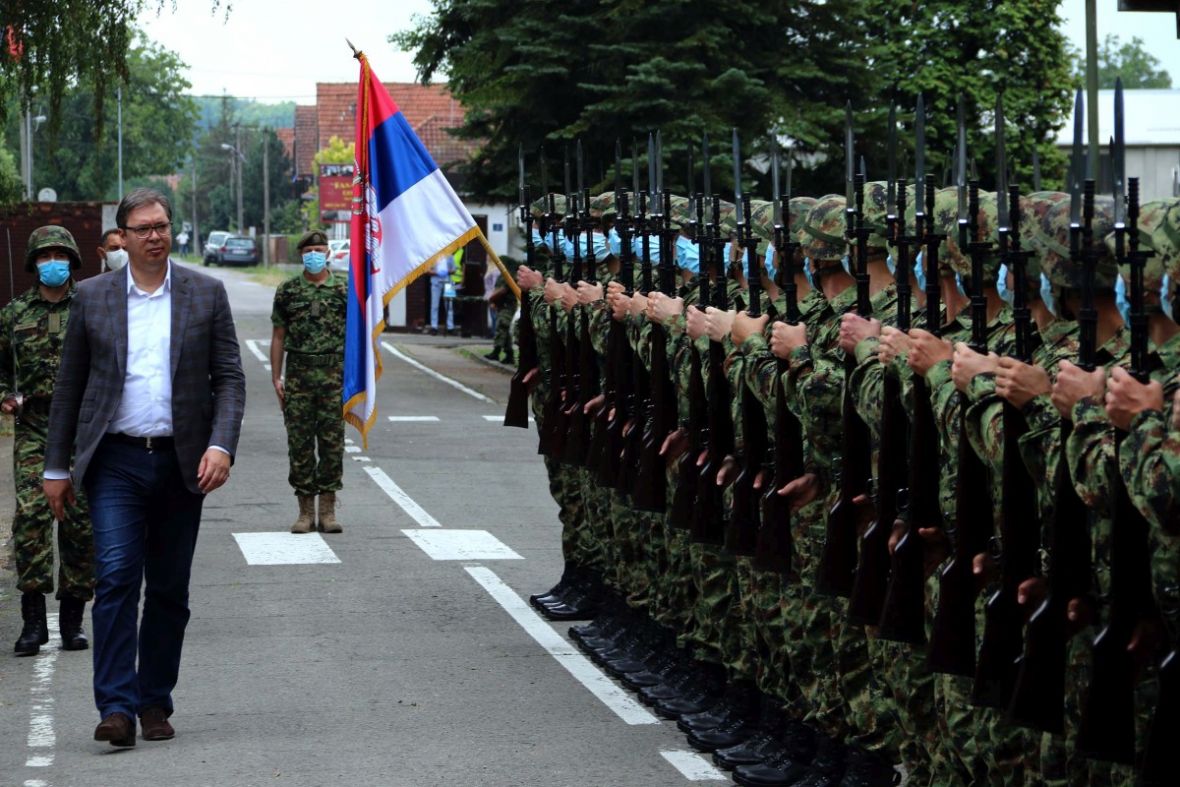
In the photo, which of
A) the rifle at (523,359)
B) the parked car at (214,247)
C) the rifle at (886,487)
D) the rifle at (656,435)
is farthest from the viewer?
the parked car at (214,247)

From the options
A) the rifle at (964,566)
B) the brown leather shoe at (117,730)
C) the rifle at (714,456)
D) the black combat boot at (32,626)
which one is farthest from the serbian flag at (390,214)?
the rifle at (964,566)

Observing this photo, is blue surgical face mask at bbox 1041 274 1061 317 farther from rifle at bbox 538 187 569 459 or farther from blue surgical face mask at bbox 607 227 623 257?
rifle at bbox 538 187 569 459

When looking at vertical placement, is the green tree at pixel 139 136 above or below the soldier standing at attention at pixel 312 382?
above

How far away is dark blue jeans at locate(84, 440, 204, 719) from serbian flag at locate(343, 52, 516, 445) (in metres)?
4.22

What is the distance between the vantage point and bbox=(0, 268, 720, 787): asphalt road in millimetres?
7301

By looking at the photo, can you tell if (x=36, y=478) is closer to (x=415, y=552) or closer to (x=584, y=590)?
(x=584, y=590)

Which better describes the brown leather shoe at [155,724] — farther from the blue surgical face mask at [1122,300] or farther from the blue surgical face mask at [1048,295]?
the blue surgical face mask at [1122,300]

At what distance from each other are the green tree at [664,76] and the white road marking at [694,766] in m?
16.0

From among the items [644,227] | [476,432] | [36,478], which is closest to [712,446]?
[644,227]

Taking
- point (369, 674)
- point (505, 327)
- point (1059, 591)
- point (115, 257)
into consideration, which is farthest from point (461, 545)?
point (505, 327)

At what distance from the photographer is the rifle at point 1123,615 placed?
14.6 feet

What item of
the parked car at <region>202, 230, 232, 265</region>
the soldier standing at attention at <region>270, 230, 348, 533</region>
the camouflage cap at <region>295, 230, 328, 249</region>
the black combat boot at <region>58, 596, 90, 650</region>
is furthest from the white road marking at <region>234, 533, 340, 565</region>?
the parked car at <region>202, 230, 232, 265</region>

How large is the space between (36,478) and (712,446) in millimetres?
3581

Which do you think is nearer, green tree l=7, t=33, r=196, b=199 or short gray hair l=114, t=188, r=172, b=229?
short gray hair l=114, t=188, r=172, b=229
